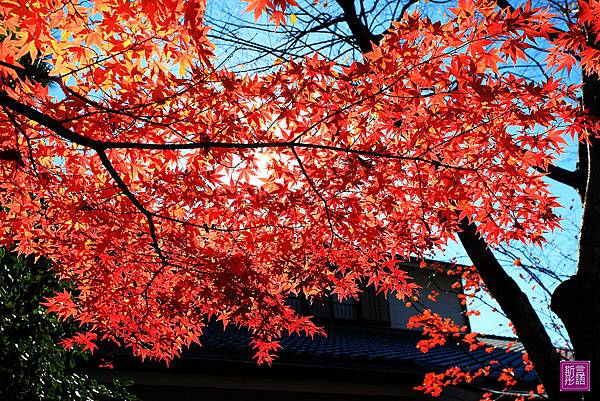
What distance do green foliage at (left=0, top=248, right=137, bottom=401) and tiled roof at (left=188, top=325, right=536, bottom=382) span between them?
5.48ft

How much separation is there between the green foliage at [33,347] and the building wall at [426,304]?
10.7m

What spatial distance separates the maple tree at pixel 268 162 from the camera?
3.53m

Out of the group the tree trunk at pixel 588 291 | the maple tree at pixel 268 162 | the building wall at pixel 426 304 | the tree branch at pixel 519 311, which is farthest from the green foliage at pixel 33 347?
the building wall at pixel 426 304

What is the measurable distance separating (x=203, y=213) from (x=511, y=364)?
9.52 m

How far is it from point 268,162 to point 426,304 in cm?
1281

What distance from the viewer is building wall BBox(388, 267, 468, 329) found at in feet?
51.0

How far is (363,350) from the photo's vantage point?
10.1m

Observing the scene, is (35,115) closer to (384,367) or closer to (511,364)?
(384,367)

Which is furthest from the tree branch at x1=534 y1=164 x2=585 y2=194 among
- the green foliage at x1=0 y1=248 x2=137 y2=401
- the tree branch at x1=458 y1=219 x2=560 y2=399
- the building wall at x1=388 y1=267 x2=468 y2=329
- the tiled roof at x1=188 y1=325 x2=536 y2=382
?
the building wall at x1=388 y1=267 x2=468 y2=329

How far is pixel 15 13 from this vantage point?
3098 mm

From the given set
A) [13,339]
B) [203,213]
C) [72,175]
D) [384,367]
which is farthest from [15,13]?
[384,367]

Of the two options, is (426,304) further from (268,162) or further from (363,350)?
(268,162)

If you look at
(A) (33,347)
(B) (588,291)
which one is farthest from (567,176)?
(A) (33,347)

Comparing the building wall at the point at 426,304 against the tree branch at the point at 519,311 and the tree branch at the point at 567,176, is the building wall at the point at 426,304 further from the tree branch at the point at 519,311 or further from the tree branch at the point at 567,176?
the tree branch at the point at 519,311
